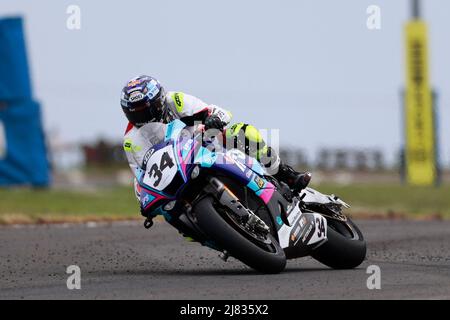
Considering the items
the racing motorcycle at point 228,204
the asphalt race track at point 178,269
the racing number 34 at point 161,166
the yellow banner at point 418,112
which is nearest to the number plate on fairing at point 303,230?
the racing motorcycle at point 228,204

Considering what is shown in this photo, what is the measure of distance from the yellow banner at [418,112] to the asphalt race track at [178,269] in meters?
15.7

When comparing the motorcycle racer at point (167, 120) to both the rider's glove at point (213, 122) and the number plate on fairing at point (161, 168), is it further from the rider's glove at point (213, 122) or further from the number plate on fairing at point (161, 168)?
the number plate on fairing at point (161, 168)

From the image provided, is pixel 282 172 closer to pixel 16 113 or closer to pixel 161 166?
pixel 161 166

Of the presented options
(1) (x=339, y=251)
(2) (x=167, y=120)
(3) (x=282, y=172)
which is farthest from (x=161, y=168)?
(1) (x=339, y=251)

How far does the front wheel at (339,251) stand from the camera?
891cm

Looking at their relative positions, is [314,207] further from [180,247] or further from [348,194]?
[348,194]

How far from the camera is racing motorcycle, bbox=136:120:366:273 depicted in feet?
26.7

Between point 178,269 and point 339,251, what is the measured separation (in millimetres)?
1409

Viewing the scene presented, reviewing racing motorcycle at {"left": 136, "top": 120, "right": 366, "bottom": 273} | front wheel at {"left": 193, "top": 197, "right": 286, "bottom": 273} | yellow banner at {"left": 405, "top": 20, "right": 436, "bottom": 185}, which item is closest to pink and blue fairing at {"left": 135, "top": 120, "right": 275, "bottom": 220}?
racing motorcycle at {"left": 136, "top": 120, "right": 366, "bottom": 273}

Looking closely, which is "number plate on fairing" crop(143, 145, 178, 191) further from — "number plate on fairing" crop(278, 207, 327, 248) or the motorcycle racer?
"number plate on fairing" crop(278, 207, 327, 248)
